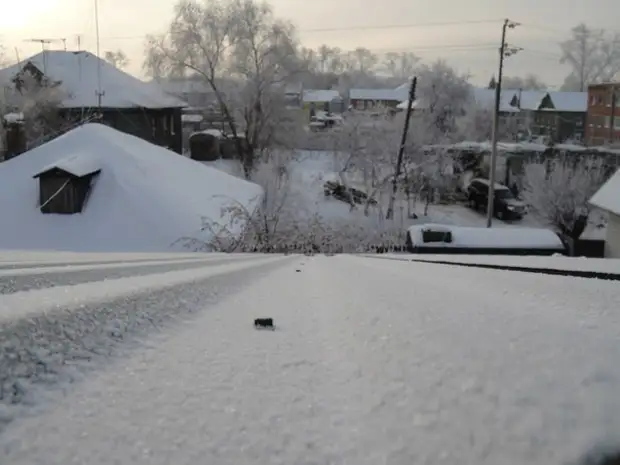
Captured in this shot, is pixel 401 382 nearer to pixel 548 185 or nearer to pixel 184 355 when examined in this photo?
pixel 184 355

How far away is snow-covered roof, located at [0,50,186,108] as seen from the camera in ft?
111

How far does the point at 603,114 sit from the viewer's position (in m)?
49.0

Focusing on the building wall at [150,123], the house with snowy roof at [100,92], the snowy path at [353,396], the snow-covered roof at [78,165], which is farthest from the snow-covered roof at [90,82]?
the snowy path at [353,396]

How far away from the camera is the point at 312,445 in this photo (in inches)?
Answer: 46.2

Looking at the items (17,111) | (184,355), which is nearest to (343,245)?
(184,355)

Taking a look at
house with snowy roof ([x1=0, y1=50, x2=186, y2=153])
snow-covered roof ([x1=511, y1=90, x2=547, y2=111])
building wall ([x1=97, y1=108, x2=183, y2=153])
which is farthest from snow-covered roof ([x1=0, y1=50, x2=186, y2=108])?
snow-covered roof ([x1=511, y1=90, x2=547, y2=111])

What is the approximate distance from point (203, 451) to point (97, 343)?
0.71 meters

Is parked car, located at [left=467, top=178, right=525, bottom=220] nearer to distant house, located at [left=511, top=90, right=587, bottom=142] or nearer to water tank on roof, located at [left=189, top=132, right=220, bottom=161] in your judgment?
water tank on roof, located at [left=189, top=132, right=220, bottom=161]

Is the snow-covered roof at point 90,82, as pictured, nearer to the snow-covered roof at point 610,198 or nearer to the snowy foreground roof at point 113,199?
the snowy foreground roof at point 113,199

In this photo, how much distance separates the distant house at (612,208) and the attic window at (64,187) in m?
15.0

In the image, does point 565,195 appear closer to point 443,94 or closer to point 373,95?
point 443,94

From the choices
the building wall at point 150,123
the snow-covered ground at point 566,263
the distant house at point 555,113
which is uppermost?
the distant house at point 555,113

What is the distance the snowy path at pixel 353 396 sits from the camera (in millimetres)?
1134

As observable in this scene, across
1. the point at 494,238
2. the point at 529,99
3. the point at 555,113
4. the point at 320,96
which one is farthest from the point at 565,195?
the point at 320,96
